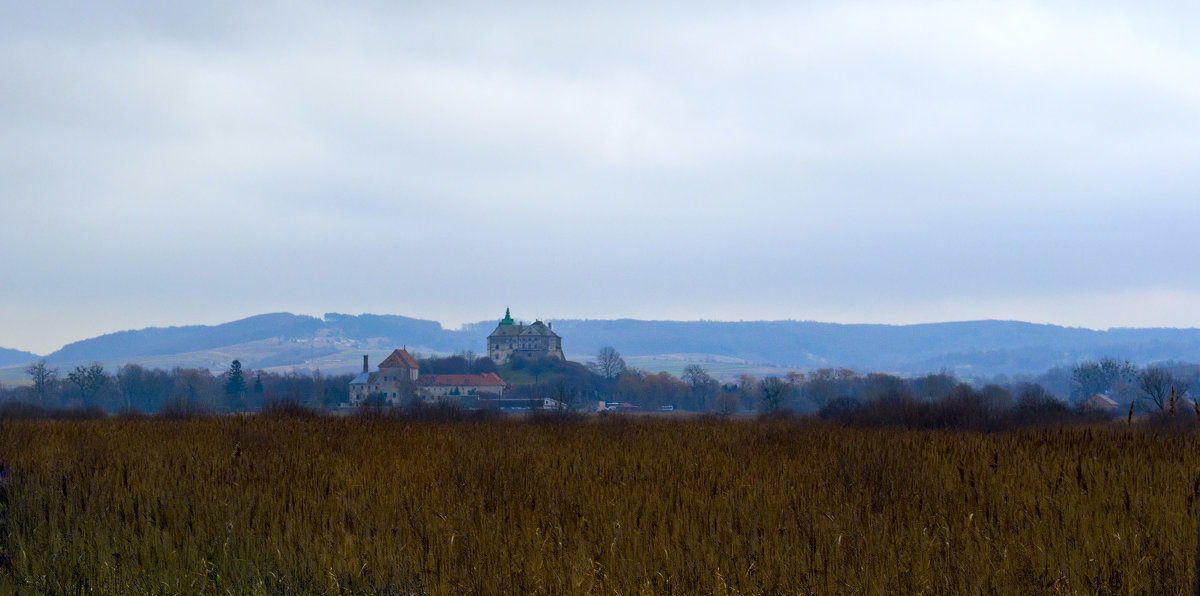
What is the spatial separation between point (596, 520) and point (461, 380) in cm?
15234

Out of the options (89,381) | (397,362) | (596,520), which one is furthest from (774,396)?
(596,520)

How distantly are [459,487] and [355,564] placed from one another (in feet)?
8.95

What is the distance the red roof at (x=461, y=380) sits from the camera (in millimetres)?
154750

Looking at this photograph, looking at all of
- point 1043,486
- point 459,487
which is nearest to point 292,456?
point 459,487

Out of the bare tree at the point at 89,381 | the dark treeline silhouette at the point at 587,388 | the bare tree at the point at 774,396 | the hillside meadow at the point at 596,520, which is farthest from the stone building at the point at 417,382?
the hillside meadow at the point at 596,520

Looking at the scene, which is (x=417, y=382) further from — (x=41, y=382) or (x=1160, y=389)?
(x=1160, y=389)

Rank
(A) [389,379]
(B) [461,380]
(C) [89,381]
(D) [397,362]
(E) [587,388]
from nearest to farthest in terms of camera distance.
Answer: (C) [89,381], (A) [389,379], (B) [461,380], (E) [587,388], (D) [397,362]

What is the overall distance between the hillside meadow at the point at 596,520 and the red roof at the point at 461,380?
5686 inches

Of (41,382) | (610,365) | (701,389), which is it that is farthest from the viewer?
(610,365)

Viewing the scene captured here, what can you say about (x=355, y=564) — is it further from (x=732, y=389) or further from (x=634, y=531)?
(x=732, y=389)

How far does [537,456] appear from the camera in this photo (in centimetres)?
1107

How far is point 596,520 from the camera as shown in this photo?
23.7 ft

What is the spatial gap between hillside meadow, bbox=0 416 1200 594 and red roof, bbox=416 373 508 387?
5686 inches

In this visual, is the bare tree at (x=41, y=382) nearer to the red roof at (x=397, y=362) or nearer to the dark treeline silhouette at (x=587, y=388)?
the dark treeline silhouette at (x=587, y=388)
